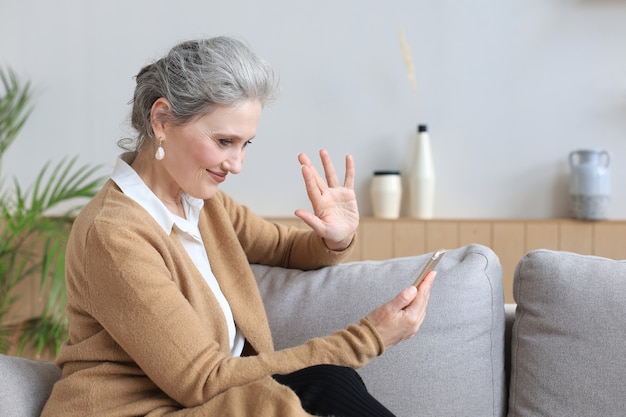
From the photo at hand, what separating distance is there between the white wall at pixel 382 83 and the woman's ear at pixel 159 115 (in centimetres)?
183

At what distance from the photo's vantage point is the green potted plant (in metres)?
3.32

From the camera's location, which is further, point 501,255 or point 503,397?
point 501,255

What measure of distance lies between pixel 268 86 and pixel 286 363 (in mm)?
569

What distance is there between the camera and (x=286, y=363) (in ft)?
5.40

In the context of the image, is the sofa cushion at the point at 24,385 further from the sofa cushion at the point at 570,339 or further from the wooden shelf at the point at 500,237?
the wooden shelf at the point at 500,237

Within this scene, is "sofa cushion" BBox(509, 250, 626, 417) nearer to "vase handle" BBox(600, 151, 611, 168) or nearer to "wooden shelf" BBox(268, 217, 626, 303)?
"wooden shelf" BBox(268, 217, 626, 303)

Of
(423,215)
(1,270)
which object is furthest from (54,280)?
(423,215)

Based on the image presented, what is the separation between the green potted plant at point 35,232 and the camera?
3316 millimetres

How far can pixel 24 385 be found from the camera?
5.75 ft

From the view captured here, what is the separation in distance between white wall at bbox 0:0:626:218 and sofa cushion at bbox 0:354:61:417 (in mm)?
1907

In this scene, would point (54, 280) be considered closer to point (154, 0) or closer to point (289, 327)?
point (154, 0)

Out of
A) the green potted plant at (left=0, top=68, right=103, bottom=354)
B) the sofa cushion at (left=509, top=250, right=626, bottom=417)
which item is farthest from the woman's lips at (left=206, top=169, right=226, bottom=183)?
the green potted plant at (left=0, top=68, right=103, bottom=354)

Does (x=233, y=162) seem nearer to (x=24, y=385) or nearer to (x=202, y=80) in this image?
(x=202, y=80)

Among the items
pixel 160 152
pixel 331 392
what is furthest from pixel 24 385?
pixel 331 392
